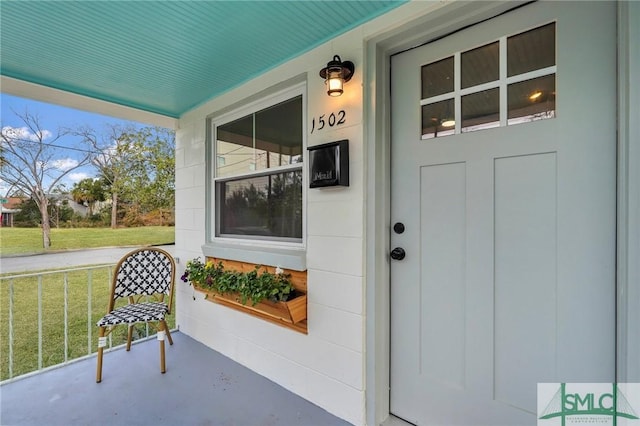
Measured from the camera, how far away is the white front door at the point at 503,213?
1109 mm

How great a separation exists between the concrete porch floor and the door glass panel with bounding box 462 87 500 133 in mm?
1804

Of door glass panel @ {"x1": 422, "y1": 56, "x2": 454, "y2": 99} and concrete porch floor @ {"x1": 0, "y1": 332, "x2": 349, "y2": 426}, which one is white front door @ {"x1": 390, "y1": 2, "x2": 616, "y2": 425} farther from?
concrete porch floor @ {"x1": 0, "y1": 332, "x2": 349, "y2": 426}

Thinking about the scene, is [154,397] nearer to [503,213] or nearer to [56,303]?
[503,213]

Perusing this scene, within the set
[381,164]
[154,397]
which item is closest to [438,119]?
[381,164]

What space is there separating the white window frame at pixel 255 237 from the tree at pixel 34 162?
3.28 metres

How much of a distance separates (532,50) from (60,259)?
5964 mm

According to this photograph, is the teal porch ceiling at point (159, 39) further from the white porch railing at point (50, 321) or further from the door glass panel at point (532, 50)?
the white porch railing at point (50, 321)

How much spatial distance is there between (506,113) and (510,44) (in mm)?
311

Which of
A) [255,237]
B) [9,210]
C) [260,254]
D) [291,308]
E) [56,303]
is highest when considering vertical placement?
[9,210]

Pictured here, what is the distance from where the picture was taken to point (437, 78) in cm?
149

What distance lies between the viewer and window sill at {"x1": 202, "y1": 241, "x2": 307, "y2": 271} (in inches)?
73.3

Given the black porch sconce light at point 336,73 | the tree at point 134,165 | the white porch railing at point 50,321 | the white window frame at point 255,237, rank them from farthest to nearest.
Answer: the tree at point 134,165 < the white porch railing at point 50,321 < the white window frame at point 255,237 < the black porch sconce light at point 336,73

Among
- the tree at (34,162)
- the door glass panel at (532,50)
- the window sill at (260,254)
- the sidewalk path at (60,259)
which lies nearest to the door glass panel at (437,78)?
the door glass panel at (532,50)

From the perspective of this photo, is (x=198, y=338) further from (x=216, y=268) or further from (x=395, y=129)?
(x=395, y=129)
